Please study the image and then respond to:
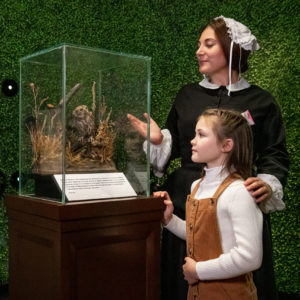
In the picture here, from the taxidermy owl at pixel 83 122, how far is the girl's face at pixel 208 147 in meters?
0.39

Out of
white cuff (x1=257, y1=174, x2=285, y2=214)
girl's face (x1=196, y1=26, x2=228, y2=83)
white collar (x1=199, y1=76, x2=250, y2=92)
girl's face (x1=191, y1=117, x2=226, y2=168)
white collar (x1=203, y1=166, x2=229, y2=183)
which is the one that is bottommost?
white cuff (x1=257, y1=174, x2=285, y2=214)

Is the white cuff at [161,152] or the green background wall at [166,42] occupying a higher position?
the green background wall at [166,42]

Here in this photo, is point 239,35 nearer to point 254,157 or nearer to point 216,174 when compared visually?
point 254,157

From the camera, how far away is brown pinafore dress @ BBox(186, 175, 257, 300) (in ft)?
4.92

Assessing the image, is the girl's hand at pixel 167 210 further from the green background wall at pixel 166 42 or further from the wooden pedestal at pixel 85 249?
the green background wall at pixel 166 42

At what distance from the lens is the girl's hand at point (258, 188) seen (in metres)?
1.55

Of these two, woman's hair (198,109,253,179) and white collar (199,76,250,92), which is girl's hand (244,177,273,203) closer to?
woman's hair (198,109,253,179)

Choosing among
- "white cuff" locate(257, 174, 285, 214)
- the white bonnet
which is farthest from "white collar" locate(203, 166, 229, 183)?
the white bonnet

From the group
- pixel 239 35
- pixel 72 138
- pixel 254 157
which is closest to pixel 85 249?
pixel 72 138

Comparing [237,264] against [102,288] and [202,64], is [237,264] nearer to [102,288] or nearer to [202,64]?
[102,288]

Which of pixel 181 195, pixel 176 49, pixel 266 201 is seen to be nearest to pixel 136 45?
pixel 176 49

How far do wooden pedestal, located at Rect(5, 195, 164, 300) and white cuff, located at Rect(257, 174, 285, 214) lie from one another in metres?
0.48

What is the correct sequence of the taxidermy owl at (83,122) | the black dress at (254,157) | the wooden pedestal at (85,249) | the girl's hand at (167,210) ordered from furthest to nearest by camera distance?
the black dress at (254,157), the girl's hand at (167,210), the taxidermy owl at (83,122), the wooden pedestal at (85,249)

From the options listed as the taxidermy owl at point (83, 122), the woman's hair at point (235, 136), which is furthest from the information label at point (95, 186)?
the woman's hair at point (235, 136)
